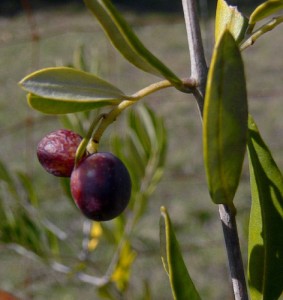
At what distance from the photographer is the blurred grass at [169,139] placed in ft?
11.9

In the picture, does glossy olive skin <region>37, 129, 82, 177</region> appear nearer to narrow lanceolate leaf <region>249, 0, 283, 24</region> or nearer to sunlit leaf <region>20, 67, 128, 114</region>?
sunlit leaf <region>20, 67, 128, 114</region>

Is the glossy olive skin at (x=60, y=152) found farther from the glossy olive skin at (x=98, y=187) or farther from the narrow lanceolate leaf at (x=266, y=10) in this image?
the narrow lanceolate leaf at (x=266, y=10)

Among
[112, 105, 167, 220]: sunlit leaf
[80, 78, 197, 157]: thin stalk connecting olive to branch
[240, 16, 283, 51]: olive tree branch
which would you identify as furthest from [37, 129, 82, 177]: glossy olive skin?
[112, 105, 167, 220]: sunlit leaf

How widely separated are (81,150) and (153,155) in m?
0.85

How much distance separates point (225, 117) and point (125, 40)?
10 cm

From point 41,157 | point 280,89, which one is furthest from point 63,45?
point 41,157

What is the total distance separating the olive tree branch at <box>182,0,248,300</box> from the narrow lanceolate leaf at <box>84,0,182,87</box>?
1cm

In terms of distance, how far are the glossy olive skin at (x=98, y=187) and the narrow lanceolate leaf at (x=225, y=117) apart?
8cm

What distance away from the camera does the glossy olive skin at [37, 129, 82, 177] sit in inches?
20.1

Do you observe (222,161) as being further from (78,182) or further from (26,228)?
(26,228)

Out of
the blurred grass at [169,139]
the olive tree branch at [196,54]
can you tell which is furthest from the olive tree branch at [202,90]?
the blurred grass at [169,139]

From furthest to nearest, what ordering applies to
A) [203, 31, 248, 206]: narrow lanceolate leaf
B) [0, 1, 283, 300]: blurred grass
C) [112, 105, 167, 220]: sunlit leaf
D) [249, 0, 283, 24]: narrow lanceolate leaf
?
[0, 1, 283, 300]: blurred grass
[112, 105, 167, 220]: sunlit leaf
[249, 0, 283, 24]: narrow lanceolate leaf
[203, 31, 248, 206]: narrow lanceolate leaf

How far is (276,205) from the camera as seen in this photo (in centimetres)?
52

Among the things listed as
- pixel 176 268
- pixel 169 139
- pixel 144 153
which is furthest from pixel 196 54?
pixel 169 139
